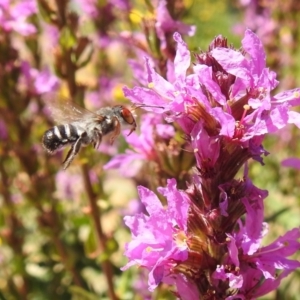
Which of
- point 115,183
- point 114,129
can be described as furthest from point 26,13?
point 115,183

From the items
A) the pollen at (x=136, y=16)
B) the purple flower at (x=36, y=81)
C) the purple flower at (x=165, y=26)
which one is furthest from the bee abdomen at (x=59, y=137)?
the purple flower at (x=36, y=81)

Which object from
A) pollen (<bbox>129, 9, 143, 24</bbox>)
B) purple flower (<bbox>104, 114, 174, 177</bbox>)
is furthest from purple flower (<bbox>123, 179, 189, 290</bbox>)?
pollen (<bbox>129, 9, 143, 24</bbox>)

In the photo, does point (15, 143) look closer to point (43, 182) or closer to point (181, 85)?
point (43, 182)

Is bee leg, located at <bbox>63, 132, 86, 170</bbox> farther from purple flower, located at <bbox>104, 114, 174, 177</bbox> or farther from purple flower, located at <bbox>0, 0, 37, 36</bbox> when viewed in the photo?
purple flower, located at <bbox>0, 0, 37, 36</bbox>

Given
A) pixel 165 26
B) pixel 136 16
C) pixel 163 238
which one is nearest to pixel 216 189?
pixel 163 238

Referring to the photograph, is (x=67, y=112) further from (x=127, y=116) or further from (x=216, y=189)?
(x=216, y=189)

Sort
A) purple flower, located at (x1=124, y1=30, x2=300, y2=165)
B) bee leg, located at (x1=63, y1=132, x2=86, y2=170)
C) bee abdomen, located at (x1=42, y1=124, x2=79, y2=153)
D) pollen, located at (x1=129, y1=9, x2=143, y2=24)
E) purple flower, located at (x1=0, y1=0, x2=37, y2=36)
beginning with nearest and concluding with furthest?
purple flower, located at (x1=124, y1=30, x2=300, y2=165) < bee leg, located at (x1=63, y1=132, x2=86, y2=170) < bee abdomen, located at (x1=42, y1=124, x2=79, y2=153) < pollen, located at (x1=129, y1=9, x2=143, y2=24) < purple flower, located at (x1=0, y1=0, x2=37, y2=36)
